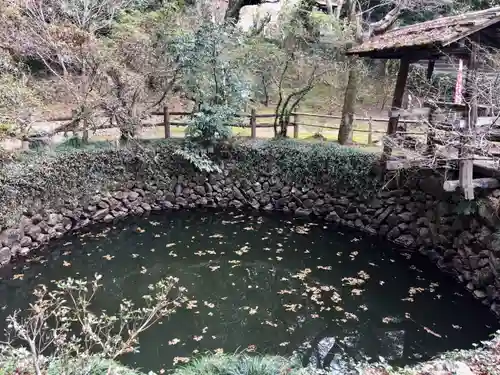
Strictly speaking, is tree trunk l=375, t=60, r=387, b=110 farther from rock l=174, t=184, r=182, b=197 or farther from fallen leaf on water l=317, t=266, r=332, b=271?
fallen leaf on water l=317, t=266, r=332, b=271

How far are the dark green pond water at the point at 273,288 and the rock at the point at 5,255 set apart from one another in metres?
0.31

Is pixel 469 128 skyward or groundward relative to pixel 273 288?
skyward

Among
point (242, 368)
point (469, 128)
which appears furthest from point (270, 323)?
point (469, 128)

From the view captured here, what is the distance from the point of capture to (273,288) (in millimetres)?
7035

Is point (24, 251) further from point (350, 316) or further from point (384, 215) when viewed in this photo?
point (384, 215)

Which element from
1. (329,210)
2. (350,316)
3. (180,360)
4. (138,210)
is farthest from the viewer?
(138,210)

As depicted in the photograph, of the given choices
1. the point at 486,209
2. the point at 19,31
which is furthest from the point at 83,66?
the point at 486,209

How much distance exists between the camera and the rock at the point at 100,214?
964 cm

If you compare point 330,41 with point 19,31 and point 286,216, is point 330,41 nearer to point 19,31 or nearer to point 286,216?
point 286,216

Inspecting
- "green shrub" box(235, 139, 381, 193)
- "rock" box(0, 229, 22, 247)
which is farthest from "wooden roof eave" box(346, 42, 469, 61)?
"rock" box(0, 229, 22, 247)

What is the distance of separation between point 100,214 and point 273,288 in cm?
476

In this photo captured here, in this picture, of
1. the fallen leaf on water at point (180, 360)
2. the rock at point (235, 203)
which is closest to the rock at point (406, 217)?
the rock at point (235, 203)

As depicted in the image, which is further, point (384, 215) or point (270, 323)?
point (384, 215)

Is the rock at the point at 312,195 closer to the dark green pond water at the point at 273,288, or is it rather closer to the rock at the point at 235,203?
the dark green pond water at the point at 273,288
